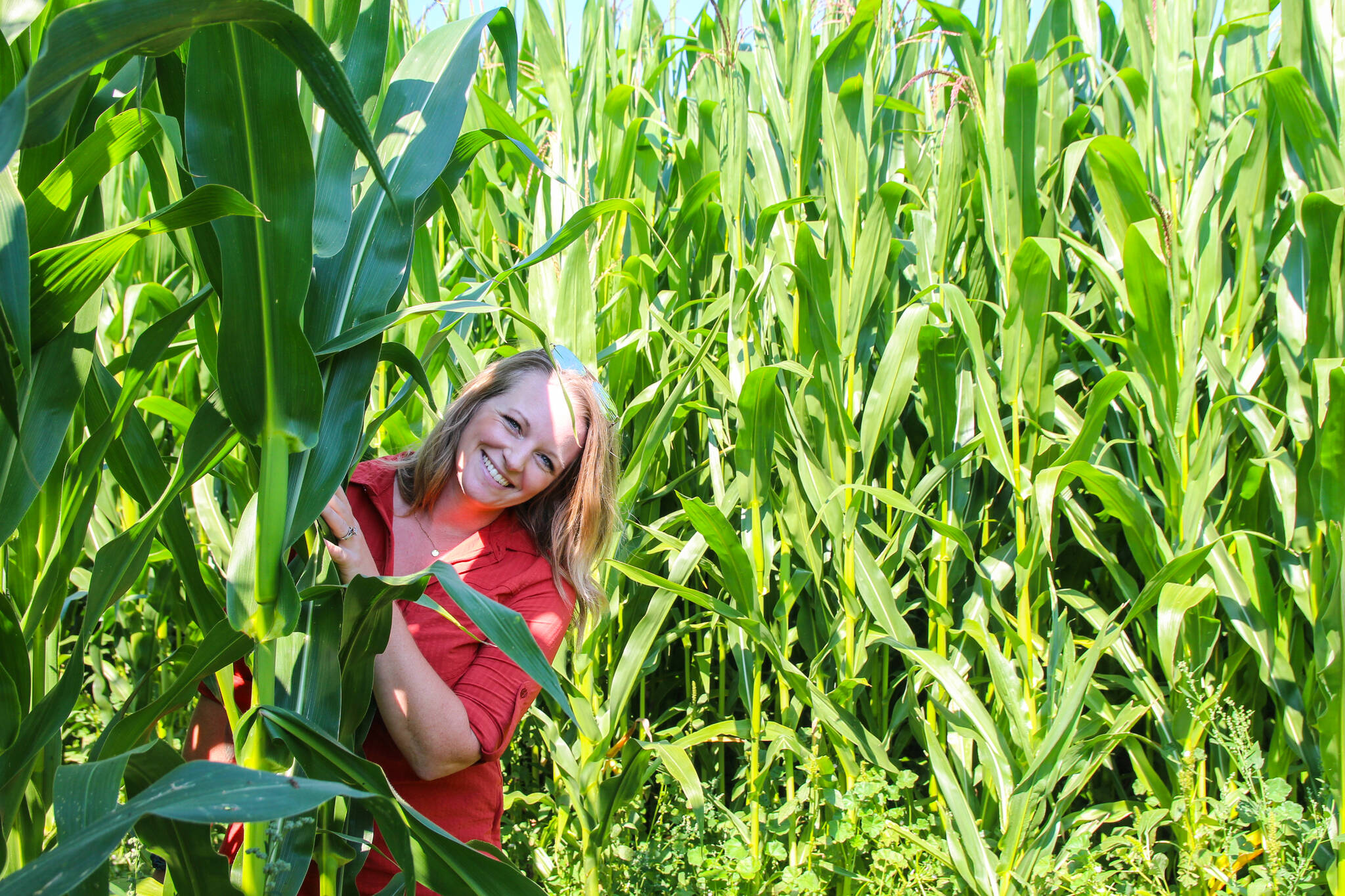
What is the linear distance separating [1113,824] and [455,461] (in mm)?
2045

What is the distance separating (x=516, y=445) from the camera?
1.48 metres

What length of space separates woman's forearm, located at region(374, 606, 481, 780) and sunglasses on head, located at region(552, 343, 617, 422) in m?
0.47

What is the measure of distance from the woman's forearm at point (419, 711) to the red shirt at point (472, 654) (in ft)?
0.15

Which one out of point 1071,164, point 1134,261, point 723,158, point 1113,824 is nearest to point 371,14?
point 723,158

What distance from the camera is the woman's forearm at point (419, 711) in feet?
3.83

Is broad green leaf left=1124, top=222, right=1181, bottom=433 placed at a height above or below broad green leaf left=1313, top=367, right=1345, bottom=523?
above

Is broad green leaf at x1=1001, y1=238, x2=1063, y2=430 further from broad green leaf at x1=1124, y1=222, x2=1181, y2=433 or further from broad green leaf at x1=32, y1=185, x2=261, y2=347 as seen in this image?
broad green leaf at x1=32, y1=185, x2=261, y2=347

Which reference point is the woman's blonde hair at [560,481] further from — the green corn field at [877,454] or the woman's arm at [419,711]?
the woman's arm at [419,711]

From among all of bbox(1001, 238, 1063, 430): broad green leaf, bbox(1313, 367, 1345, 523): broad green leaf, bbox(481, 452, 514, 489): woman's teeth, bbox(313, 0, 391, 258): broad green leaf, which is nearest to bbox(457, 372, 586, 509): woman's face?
bbox(481, 452, 514, 489): woman's teeth

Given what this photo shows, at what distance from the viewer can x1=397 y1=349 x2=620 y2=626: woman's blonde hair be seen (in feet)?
5.12

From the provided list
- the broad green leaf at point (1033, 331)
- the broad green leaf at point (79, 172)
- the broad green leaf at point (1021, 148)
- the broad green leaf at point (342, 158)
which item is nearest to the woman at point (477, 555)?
the broad green leaf at point (342, 158)

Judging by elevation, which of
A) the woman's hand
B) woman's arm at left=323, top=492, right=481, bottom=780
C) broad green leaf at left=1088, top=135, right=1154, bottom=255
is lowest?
woman's arm at left=323, top=492, right=481, bottom=780

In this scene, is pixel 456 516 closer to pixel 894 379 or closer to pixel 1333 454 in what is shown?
pixel 894 379

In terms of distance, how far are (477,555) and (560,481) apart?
23 centimetres
